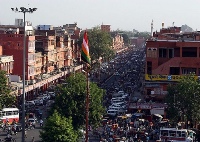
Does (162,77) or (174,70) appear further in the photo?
(174,70)

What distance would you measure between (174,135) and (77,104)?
6.57 m

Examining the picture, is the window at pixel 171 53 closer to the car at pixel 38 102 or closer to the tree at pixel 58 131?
the car at pixel 38 102

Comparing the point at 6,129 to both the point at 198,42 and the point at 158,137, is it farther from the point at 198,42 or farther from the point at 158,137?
the point at 198,42

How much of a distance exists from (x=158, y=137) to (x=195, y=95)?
14.2ft

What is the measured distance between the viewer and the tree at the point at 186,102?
34594mm

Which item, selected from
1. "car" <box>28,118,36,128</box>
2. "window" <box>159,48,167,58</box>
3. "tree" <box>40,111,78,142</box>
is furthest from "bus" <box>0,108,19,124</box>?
"window" <box>159,48,167,58</box>

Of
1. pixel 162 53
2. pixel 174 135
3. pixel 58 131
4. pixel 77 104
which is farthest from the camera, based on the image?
pixel 162 53

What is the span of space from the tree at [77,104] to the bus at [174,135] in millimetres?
4458

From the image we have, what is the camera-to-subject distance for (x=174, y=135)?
1256 inches

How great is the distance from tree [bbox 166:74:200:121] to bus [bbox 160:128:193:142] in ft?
9.66

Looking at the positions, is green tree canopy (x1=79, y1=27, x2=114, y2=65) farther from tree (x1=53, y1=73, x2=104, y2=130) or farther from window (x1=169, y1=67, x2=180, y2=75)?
tree (x1=53, y1=73, x2=104, y2=130)

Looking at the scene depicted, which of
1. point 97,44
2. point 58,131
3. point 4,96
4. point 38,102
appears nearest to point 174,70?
point 38,102

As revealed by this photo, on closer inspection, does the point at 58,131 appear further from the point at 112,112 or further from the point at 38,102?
the point at 38,102

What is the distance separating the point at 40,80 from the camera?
2254 inches
